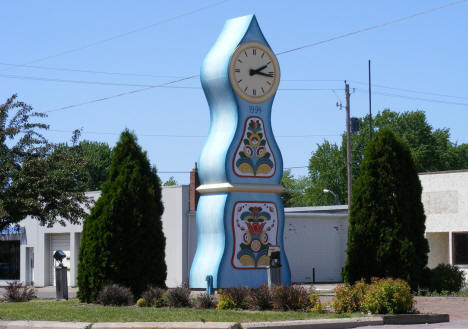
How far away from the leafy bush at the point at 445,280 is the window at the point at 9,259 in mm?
30838

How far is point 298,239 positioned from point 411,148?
40492 millimetres

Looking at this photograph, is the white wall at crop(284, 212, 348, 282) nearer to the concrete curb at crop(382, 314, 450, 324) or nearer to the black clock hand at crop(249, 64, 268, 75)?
the black clock hand at crop(249, 64, 268, 75)

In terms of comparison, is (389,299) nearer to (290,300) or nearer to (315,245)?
(290,300)

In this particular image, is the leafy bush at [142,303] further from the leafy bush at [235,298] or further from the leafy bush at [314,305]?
the leafy bush at [314,305]

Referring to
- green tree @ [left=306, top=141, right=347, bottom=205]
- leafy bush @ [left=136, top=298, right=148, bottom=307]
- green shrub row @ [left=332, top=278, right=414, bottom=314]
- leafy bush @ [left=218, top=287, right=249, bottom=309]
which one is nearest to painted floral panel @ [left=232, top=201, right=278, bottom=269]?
leafy bush @ [left=136, top=298, right=148, bottom=307]

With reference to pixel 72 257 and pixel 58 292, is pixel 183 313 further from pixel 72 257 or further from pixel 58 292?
pixel 72 257

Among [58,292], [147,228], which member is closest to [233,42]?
[147,228]

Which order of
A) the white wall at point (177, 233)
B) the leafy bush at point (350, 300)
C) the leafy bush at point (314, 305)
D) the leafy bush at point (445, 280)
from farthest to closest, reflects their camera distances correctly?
the white wall at point (177, 233), the leafy bush at point (445, 280), the leafy bush at point (350, 300), the leafy bush at point (314, 305)

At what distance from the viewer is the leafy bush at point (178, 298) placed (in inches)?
800

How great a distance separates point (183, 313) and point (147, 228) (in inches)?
227

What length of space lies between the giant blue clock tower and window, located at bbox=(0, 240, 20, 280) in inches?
1104

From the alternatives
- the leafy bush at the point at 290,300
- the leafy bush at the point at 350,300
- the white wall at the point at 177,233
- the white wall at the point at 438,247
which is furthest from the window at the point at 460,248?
the leafy bush at the point at 290,300

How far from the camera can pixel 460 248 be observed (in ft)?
116

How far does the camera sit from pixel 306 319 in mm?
16641
